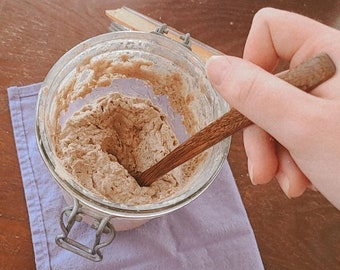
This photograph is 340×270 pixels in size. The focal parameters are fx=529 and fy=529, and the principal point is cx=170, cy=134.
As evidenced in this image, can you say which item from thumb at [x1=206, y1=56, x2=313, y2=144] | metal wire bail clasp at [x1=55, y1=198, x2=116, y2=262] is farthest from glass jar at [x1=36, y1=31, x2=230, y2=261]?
thumb at [x1=206, y1=56, x2=313, y2=144]

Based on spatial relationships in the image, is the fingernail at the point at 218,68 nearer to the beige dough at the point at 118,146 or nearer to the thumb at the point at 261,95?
the thumb at the point at 261,95

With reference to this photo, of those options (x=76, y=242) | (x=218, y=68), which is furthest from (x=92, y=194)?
(x=218, y=68)

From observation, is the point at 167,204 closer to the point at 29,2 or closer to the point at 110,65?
the point at 110,65

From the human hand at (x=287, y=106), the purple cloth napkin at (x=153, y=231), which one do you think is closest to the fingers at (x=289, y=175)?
the human hand at (x=287, y=106)

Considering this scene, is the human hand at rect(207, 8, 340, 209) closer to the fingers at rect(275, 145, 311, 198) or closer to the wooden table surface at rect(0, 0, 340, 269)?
the fingers at rect(275, 145, 311, 198)

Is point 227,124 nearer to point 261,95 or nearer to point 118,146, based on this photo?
point 261,95

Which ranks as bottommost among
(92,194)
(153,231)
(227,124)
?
(153,231)

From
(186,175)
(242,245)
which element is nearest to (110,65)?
(186,175)
